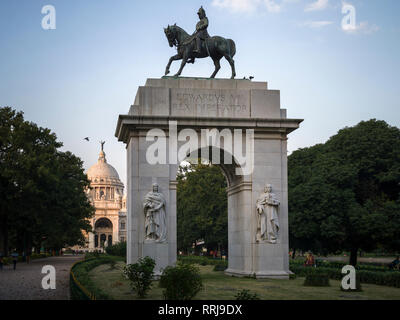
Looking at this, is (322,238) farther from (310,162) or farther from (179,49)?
(179,49)

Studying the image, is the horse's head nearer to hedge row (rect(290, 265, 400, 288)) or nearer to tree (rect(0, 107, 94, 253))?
hedge row (rect(290, 265, 400, 288))

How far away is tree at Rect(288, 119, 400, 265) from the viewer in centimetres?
3434

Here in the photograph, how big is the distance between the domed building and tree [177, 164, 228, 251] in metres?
109

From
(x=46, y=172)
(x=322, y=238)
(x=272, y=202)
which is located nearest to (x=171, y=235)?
(x=272, y=202)

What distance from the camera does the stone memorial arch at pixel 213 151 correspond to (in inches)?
969

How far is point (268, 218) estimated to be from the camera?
996 inches

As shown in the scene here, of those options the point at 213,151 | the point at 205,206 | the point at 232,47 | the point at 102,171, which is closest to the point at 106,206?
the point at 102,171

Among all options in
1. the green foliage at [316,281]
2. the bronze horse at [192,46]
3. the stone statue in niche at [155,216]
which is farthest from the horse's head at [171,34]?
the green foliage at [316,281]

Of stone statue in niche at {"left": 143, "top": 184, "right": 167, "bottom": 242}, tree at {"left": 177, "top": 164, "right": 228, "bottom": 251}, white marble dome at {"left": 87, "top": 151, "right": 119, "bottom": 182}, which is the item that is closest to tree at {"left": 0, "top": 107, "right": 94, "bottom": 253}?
tree at {"left": 177, "top": 164, "right": 228, "bottom": 251}

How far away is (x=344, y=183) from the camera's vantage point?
120 ft

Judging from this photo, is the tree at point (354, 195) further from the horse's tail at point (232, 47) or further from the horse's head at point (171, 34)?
the horse's head at point (171, 34)

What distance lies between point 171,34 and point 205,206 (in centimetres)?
3041
